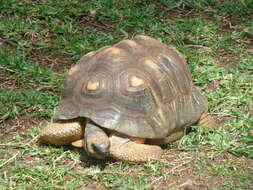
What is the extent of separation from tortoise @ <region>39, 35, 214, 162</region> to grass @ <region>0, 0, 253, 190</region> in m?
0.16

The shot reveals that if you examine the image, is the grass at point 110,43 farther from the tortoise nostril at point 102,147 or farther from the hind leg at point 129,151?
the tortoise nostril at point 102,147

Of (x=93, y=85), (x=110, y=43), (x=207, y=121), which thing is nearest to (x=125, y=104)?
(x=93, y=85)

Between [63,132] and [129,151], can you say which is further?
[63,132]

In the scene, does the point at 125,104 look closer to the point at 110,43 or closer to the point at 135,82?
the point at 135,82

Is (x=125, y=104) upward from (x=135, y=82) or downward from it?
downward

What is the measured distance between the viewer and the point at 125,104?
156 inches

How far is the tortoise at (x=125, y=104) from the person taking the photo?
3902mm

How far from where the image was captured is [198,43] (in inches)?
231

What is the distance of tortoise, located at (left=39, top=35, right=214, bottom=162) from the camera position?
154 inches

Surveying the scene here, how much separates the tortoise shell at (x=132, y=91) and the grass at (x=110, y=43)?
0.30 m

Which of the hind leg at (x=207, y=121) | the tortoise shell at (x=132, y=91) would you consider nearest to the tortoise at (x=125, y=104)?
the tortoise shell at (x=132, y=91)

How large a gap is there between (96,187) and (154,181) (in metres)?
0.45

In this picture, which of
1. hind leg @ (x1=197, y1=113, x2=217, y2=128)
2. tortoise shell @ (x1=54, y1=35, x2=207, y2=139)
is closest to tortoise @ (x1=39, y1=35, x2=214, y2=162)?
tortoise shell @ (x1=54, y1=35, x2=207, y2=139)

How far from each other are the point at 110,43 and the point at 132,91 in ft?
6.19
